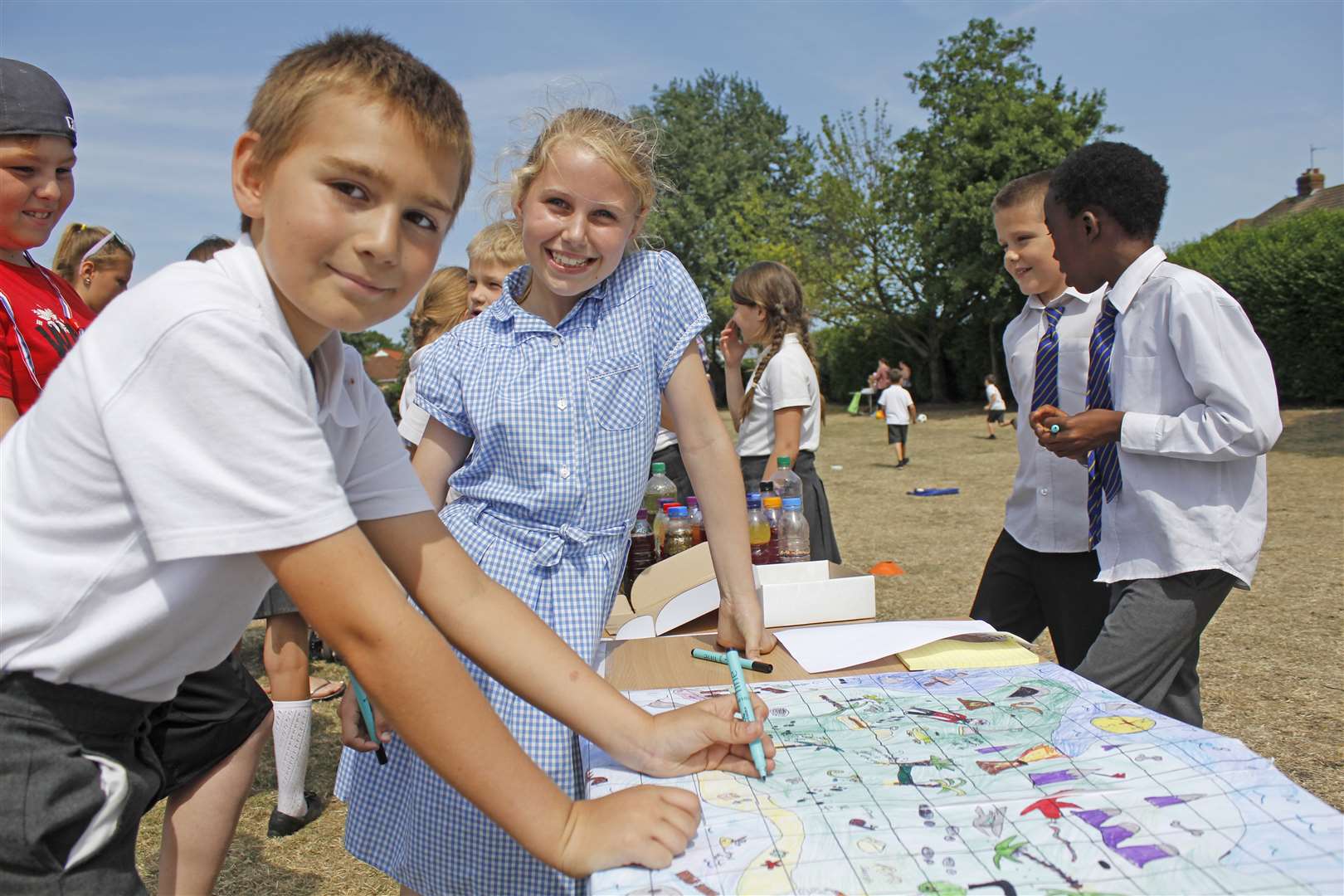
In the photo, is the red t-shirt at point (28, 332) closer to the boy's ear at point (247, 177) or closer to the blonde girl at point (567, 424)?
the blonde girl at point (567, 424)

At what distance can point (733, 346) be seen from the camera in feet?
19.6

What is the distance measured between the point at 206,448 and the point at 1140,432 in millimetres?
2087

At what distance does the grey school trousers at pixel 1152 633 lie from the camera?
2.16 metres

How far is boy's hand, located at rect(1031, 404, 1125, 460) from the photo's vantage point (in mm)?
2342

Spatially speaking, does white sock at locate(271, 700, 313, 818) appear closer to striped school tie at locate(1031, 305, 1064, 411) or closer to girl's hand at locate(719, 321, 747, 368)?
striped school tie at locate(1031, 305, 1064, 411)

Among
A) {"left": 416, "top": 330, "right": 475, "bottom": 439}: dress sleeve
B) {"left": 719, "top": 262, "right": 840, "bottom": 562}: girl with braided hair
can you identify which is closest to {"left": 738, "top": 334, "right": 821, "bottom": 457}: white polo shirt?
{"left": 719, "top": 262, "right": 840, "bottom": 562}: girl with braided hair

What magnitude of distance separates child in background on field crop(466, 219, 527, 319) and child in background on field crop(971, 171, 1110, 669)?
1782 millimetres

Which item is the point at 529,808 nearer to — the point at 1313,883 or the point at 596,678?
the point at 596,678

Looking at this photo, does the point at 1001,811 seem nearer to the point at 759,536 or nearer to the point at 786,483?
the point at 759,536

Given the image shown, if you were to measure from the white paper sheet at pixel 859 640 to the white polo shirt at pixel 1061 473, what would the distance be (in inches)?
43.2

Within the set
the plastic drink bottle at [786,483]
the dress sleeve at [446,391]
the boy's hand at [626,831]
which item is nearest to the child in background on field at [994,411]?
the plastic drink bottle at [786,483]

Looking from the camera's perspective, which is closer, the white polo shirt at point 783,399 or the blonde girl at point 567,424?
the blonde girl at point 567,424

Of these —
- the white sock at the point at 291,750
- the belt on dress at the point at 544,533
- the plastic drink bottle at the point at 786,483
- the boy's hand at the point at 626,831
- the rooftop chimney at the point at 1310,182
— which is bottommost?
the white sock at the point at 291,750

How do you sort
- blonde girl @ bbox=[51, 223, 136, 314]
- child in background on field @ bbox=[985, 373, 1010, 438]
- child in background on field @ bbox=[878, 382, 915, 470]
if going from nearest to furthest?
blonde girl @ bbox=[51, 223, 136, 314]
child in background on field @ bbox=[878, 382, 915, 470]
child in background on field @ bbox=[985, 373, 1010, 438]
